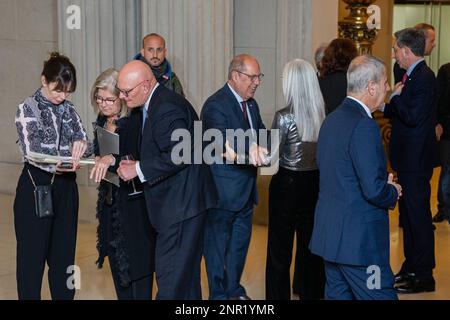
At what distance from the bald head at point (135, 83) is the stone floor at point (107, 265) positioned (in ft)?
7.40

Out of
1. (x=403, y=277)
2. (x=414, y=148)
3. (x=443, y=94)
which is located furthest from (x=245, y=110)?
(x=443, y=94)

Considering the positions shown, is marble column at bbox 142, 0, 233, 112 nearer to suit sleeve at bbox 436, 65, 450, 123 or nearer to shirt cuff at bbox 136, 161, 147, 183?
suit sleeve at bbox 436, 65, 450, 123

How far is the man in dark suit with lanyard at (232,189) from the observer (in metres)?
6.38

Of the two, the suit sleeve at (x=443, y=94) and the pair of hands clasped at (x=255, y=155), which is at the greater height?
the suit sleeve at (x=443, y=94)

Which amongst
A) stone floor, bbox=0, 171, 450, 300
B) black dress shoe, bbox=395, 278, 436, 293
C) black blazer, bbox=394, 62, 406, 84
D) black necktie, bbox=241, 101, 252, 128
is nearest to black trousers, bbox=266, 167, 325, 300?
black necktie, bbox=241, 101, 252, 128

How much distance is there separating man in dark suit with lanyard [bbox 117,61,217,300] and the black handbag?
0.63m

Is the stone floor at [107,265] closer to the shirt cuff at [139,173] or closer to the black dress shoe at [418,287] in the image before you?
the black dress shoe at [418,287]

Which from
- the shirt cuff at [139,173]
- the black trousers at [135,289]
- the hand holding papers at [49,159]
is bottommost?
the black trousers at [135,289]

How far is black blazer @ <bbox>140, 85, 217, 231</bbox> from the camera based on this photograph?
17.5ft

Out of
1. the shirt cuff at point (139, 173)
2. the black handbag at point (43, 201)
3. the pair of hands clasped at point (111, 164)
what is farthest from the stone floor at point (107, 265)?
the shirt cuff at point (139, 173)

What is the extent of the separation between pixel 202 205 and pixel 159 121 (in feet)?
1.85

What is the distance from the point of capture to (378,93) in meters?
5.10

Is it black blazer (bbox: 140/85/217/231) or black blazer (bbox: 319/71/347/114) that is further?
black blazer (bbox: 319/71/347/114)
